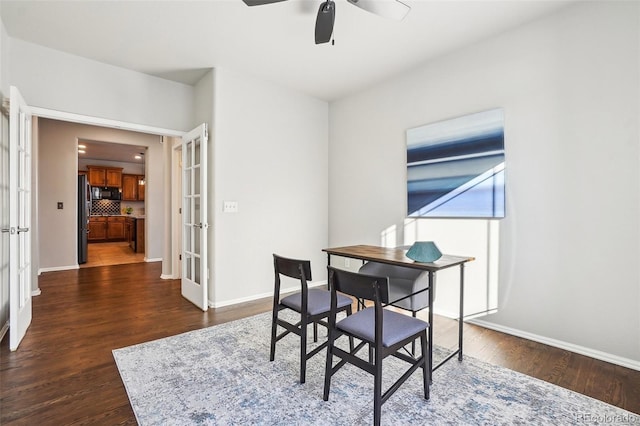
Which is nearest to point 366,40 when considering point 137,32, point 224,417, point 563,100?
point 563,100

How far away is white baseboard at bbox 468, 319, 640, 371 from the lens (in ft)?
7.10

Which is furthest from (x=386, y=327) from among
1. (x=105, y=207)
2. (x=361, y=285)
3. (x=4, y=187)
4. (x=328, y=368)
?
(x=105, y=207)

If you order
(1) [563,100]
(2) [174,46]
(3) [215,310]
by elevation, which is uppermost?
(2) [174,46]

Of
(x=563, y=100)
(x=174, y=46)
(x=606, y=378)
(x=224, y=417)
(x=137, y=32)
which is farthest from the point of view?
(x=174, y=46)

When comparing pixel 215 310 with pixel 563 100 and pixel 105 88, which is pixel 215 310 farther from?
pixel 563 100

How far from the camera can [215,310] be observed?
340 cm

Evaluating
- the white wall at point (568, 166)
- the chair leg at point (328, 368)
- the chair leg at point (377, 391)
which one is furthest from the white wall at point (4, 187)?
the white wall at point (568, 166)

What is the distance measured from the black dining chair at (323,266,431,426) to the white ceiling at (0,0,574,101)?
2171mm

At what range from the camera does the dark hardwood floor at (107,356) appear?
5.70 ft

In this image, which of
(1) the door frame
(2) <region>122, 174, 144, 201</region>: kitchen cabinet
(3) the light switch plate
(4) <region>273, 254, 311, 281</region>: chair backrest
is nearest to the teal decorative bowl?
(4) <region>273, 254, 311, 281</region>: chair backrest

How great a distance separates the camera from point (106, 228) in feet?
31.3

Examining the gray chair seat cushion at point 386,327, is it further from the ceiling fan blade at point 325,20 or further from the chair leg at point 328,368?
the ceiling fan blade at point 325,20

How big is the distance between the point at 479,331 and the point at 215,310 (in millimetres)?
2694

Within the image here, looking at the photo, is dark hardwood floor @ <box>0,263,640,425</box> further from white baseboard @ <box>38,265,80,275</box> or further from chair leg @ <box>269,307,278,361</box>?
white baseboard @ <box>38,265,80,275</box>
